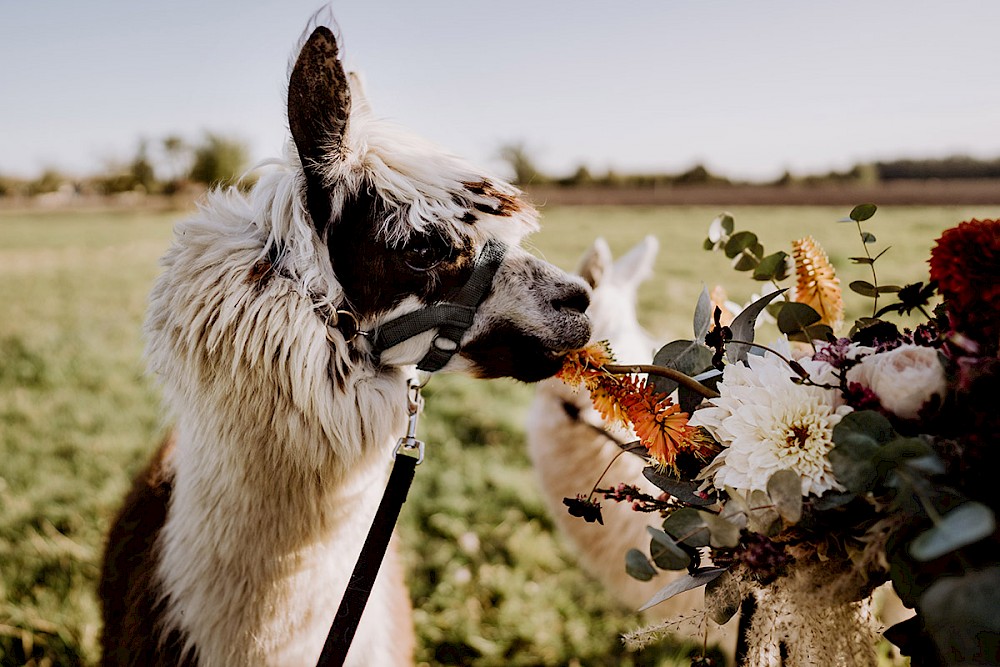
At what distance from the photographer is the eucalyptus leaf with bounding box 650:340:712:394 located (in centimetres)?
111

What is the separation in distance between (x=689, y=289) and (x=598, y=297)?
658 cm

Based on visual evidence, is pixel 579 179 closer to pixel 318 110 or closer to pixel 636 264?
pixel 636 264

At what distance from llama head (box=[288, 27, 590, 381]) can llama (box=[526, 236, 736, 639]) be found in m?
0.84

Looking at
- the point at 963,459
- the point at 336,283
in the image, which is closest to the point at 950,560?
the point at 963,459

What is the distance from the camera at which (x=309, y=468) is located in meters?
1.38

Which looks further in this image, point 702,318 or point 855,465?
point 702,318

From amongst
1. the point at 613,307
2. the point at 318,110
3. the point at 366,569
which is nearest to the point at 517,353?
the point at 366,569

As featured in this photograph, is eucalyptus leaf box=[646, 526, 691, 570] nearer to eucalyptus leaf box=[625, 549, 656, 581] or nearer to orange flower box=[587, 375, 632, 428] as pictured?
eucalyptus leaf box=[625, 549, 656, 581]

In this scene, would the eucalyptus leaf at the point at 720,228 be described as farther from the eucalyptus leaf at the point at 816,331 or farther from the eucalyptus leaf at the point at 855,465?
the eucalyptus leaf at the point at 855,465

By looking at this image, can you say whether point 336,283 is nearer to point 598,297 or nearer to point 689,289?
point 598,297

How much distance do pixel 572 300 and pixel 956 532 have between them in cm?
87

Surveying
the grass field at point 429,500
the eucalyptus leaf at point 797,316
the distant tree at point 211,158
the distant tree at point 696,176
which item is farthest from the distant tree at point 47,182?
the eucalyptus leaf at point 797,316

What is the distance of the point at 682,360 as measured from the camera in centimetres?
114

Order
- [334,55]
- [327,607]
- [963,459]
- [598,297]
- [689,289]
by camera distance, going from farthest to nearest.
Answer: [689,289] < [598,297] < [327,607] < [334,55] < [963,459]
